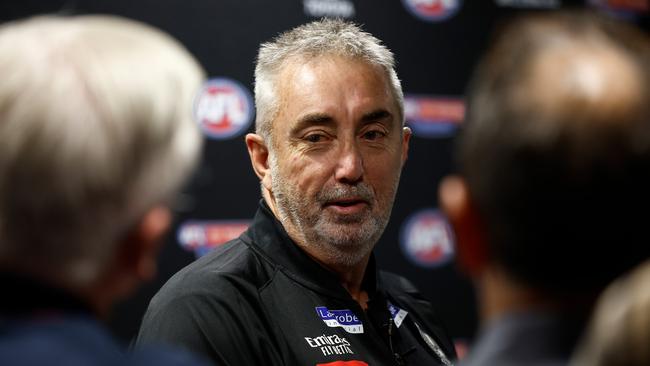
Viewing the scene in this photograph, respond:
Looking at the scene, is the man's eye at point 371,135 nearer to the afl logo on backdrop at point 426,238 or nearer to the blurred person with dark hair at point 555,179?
the blurred person with dark hair at point 555,179

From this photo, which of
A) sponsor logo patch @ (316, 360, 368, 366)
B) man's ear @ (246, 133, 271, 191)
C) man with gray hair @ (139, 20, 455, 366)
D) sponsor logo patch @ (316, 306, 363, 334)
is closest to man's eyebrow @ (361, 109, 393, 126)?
man with gray hair @ (139, 20, 455, 366)

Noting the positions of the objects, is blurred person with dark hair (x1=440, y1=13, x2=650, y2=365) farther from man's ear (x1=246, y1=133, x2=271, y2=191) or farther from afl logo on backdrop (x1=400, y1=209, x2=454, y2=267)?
afl logo on backdrop (x1=400, y1=209, x2=454, y2=267)

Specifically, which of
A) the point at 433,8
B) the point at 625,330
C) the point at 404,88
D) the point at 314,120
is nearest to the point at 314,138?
the point at 314,120

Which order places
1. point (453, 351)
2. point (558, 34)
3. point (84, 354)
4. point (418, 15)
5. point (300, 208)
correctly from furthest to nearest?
point (418, 15), point (453, 351), point (300, 208), point (558, 34), point (84, 354)

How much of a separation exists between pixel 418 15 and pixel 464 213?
9.04ft

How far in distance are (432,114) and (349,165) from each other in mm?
1690

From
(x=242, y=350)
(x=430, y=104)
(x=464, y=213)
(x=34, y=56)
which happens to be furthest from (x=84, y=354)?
(x=430, y=104)

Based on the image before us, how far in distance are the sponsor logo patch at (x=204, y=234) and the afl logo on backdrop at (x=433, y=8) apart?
1158mm

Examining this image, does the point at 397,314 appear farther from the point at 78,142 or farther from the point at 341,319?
the point at 78,142

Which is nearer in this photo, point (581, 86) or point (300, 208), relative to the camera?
point (581, 86)

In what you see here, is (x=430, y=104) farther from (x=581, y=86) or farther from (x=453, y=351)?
(x=581, y=86)

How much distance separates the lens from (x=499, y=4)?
3768 millimetres

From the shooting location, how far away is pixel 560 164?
32.0 inches

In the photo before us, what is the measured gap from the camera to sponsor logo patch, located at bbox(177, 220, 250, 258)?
9.84ft
